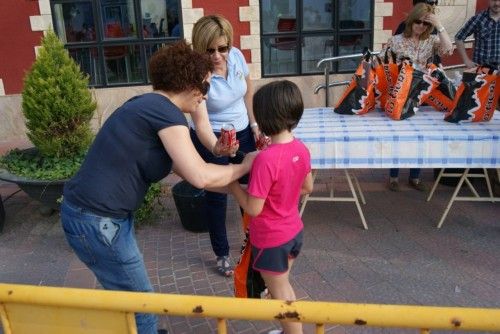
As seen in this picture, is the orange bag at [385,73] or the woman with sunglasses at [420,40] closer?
the orange bag at [385,73]

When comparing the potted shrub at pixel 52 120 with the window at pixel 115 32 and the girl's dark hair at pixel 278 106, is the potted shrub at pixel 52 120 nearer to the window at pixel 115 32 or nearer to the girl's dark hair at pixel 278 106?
the girl's dark hair at pixel 278 106

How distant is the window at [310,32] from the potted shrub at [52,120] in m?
4.13

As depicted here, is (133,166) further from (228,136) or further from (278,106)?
(278,106)

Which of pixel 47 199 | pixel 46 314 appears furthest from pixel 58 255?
pixel 46 314

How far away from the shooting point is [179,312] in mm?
1448

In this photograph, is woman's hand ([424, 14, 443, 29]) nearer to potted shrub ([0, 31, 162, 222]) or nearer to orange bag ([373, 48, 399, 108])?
orange bag ([373, 48, 399, 108])

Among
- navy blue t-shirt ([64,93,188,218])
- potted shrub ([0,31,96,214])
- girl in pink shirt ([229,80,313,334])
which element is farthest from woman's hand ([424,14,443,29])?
potted shrub ([0,31,96,214])

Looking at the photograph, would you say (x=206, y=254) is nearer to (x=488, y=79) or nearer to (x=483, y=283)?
(x=483, y=283)

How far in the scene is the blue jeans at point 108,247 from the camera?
2.07m

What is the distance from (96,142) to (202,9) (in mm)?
6130

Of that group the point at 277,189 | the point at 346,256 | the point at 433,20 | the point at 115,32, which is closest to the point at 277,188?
the point at 277,189

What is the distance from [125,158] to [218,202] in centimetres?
143

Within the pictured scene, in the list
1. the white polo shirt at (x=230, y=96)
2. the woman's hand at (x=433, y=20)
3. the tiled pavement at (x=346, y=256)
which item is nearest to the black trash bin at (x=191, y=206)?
the tiled pavement at (x=346, y=256)

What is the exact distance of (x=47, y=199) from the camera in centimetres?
449
